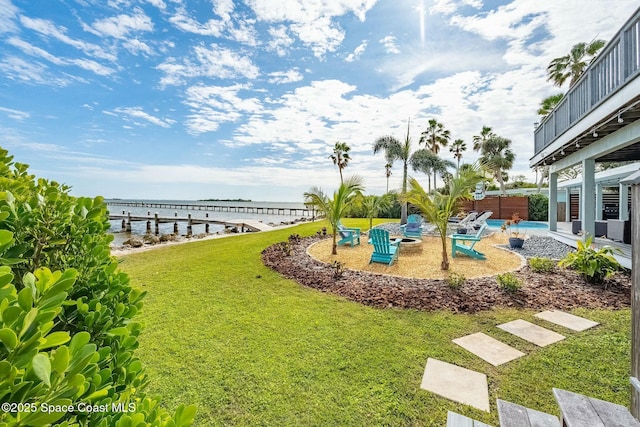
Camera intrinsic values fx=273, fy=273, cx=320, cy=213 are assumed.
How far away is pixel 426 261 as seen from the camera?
823 cm

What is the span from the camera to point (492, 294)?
5.41m

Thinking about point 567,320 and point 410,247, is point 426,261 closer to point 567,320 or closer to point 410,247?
point 410,247

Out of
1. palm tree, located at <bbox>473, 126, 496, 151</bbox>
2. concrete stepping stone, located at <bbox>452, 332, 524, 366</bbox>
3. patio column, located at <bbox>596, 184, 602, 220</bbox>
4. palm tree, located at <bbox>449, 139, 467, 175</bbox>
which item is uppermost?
palm tree, located at <bbox>473, 126, 496, 151</bbox>

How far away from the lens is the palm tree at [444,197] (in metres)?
6.84

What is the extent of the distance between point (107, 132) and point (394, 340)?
18478 millimetres

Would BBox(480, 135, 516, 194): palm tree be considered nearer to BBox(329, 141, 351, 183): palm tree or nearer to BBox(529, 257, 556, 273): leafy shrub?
BBox(329, 141, 351, 183): palm tree

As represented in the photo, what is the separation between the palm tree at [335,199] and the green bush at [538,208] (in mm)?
18884

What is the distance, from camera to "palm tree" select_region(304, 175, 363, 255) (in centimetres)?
915

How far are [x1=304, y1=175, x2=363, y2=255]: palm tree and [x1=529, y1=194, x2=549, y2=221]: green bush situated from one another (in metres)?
18.9

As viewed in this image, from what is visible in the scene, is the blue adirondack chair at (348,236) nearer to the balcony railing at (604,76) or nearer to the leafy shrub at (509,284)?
the leafy shrub at (509,284)

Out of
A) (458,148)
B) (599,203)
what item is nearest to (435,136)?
(458,148)

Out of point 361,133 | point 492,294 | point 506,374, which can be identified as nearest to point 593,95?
point 492,294

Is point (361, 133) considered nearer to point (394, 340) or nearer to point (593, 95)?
point (593, 95)

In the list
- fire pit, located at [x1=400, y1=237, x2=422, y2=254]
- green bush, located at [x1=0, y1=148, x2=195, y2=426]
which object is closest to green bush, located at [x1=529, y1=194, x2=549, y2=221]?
fire pit, located at [x1=400, y1=237, x2=422, y2=254]
